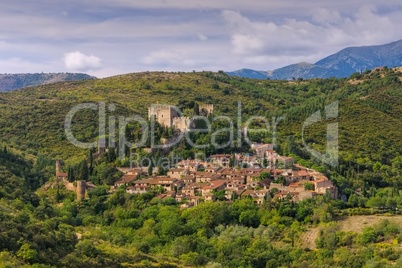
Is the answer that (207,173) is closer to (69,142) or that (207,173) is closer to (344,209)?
(344,209)

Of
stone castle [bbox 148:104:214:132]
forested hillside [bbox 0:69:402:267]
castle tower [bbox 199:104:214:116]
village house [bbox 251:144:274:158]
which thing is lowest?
forested hillside [bbox 0:69:402:267]

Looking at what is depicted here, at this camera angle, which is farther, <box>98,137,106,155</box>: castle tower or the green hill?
the green hill

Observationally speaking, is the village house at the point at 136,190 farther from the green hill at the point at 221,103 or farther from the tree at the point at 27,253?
the green hill at the point at 221,103

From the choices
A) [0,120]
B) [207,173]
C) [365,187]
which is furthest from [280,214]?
[0,120]

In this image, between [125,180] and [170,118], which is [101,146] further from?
[125,180]

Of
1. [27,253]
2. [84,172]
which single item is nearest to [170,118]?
[84,172]

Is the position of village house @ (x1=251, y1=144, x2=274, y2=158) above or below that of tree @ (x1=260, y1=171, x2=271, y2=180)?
above

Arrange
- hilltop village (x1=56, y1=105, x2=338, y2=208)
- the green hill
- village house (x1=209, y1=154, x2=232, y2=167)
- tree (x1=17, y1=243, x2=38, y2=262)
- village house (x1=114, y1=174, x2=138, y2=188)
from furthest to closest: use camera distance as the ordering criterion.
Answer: the green hill < village house (x1=209, y1=154, x2=232, y2=167) < village house (x1=114, y1=174, x2=138, y2=188) < hilltop village (x1=56, y1=105, x2=338, y2=208) < tree (x1=17, y1=243, x2=38, y2=262)

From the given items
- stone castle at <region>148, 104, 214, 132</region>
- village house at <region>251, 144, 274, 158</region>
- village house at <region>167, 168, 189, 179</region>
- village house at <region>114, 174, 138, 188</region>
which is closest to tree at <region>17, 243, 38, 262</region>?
village house at <region>114, 174, 138, 188</region>

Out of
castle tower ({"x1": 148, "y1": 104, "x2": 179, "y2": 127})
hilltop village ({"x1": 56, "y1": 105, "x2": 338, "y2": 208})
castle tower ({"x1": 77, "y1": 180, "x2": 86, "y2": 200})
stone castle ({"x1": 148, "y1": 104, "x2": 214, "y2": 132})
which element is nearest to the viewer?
hilltop village ({"x1": 56, "y1": 105, "x2": 338, "y2": 208})

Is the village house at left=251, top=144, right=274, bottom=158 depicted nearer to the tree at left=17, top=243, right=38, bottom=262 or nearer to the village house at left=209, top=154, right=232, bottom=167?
the village house at left=209, top=154, right=232, bottom=167
